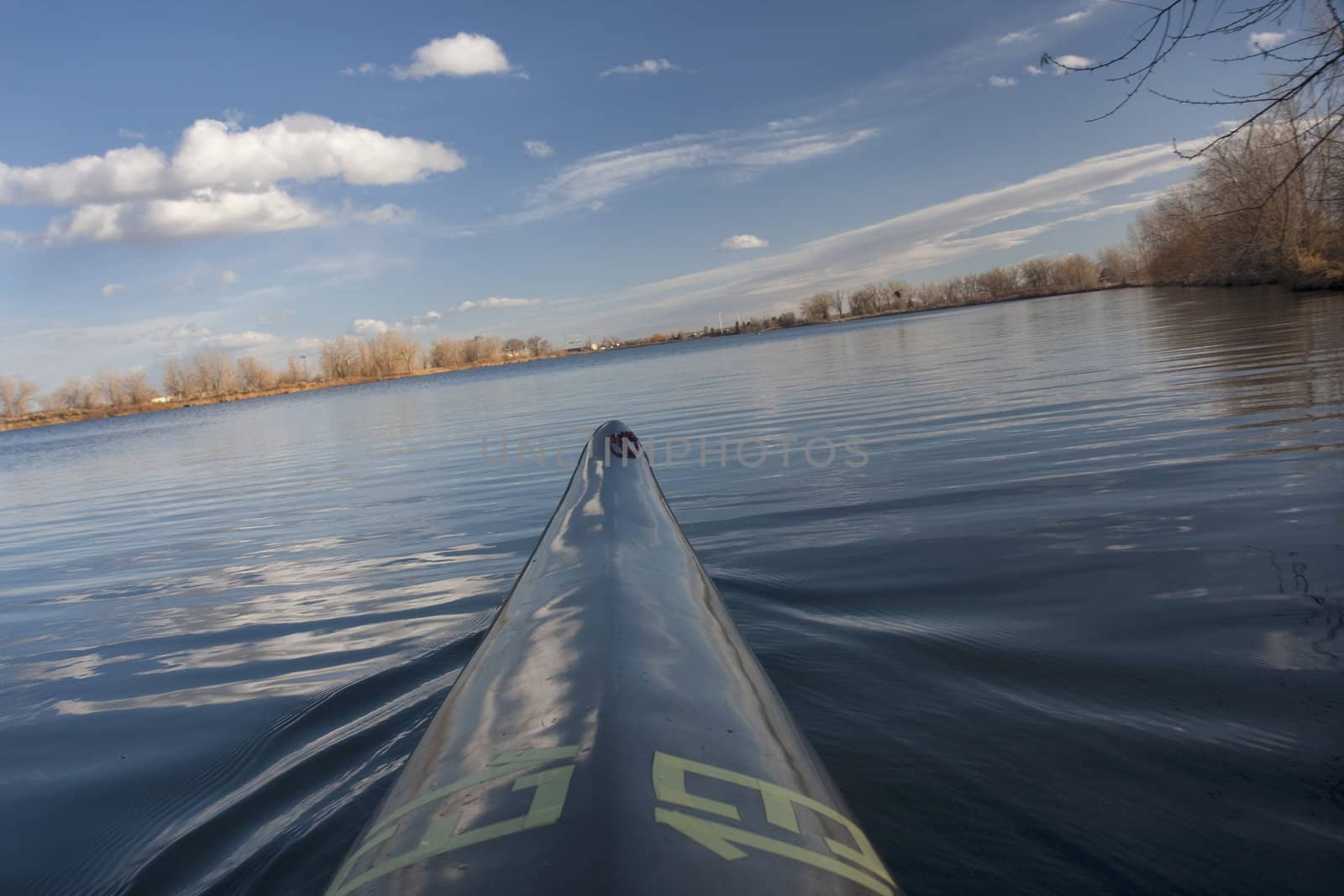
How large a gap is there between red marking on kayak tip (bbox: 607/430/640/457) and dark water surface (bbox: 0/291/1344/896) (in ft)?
2.77

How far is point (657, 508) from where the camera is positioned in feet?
11.7

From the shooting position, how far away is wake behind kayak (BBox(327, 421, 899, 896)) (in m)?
0.99

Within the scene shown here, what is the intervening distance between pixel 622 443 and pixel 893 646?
7.90 ft

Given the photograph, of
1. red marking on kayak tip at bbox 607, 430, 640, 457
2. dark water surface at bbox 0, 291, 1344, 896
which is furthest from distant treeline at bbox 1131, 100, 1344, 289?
red marking on kayak tip at bbox 607, 430, 640, 457

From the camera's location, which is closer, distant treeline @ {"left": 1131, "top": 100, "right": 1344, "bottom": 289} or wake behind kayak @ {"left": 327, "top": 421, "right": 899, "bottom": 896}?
wake behind kayak @ {"left": 327, "top": 421, "right": 899, "bottom": 896}

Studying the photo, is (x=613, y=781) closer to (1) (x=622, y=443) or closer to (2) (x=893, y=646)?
(2) (x=893, y=646)

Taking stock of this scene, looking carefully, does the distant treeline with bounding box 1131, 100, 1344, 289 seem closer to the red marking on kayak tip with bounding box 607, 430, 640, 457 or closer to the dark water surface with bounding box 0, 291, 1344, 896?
the dark water surface with bounding box 0, 291, 1344, 896

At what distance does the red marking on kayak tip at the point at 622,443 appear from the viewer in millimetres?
4770

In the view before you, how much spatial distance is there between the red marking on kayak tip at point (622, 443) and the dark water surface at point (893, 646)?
85 centimetres

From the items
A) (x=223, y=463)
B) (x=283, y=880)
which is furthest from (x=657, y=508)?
(x=223, y=463)

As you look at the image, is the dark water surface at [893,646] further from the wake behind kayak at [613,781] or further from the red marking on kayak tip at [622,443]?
the red marking on kayak tip at [622,443]

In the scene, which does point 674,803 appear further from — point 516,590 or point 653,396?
point 653,396

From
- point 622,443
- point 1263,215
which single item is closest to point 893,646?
point 622,443

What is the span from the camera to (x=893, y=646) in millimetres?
3006
